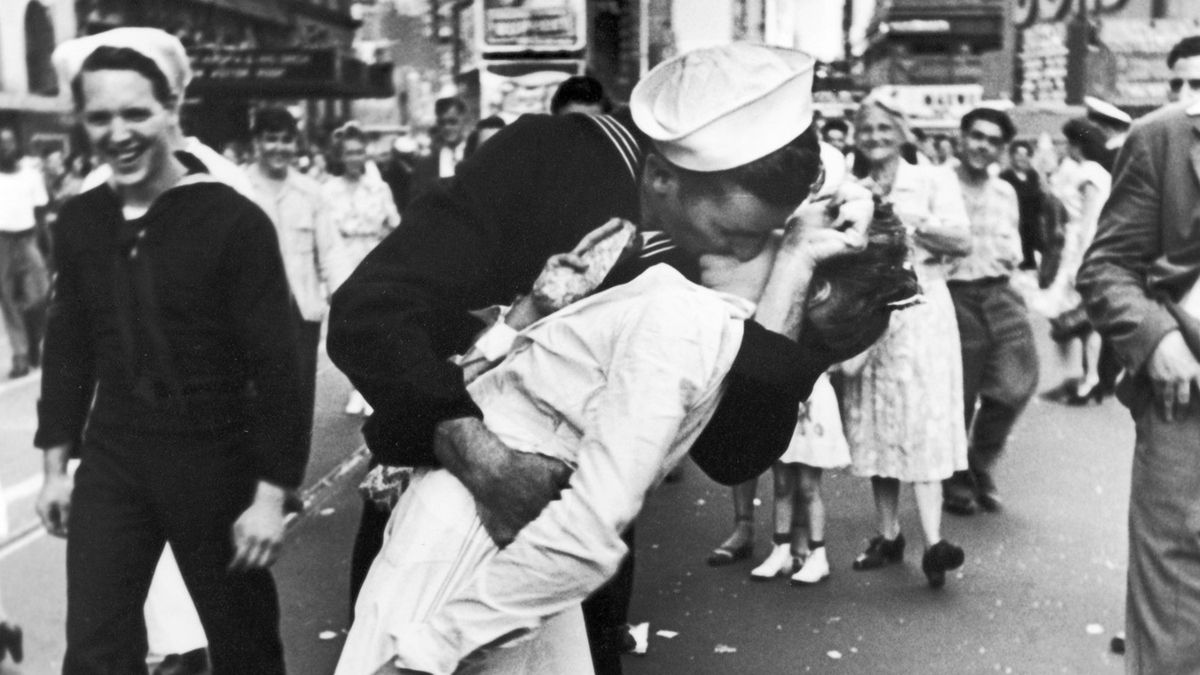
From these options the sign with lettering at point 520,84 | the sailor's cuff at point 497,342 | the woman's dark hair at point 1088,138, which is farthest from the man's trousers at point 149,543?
the woman's dark hair at point 1088,138

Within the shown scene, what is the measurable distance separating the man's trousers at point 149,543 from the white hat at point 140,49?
827mm

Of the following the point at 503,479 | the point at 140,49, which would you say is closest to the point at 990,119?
the point at 140,49

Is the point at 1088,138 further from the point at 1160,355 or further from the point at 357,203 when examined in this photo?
the point at 1160,355

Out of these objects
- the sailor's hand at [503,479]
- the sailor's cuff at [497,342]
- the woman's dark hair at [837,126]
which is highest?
the sailor's cuff at [497,342]

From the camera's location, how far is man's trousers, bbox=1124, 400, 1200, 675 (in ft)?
12.2

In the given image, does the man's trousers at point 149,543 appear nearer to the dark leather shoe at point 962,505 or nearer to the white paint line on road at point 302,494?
the white paint line on road at point 302,494

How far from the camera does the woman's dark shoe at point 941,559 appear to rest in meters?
6.39

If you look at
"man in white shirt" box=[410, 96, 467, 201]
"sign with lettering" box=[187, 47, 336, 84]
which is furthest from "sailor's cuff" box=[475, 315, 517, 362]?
"sign with lettering" box=[187, 47, 336, 84]

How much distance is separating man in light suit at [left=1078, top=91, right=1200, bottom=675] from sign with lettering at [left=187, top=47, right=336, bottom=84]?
56.2 ft

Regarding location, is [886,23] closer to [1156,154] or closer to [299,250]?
[299,250]

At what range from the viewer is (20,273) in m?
14.3

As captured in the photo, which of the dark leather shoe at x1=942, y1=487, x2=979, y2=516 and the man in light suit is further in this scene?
the dark leather shoe at x1=942, y1=487, x2=979, y2=516

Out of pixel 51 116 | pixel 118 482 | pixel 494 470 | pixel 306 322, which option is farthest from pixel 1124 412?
pixel 51 116

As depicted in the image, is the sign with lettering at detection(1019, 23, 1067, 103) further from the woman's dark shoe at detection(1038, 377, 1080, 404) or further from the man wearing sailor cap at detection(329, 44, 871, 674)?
the man wearing sailor cap at detection(329, 44, 871, 674)
